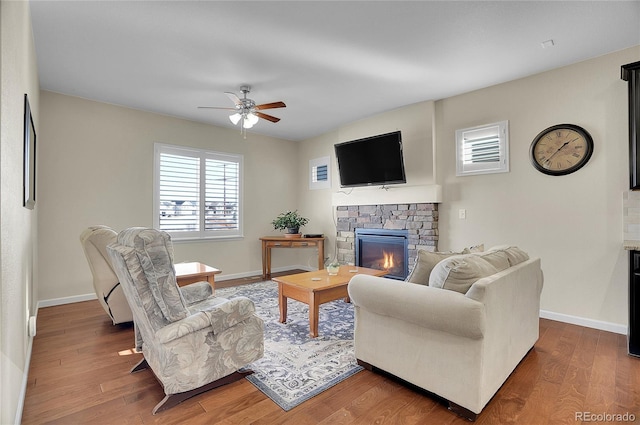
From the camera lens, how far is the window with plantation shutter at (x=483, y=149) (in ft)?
12.4

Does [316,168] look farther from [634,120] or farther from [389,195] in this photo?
[634,120]

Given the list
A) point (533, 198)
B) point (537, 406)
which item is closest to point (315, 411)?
point (537, 406)

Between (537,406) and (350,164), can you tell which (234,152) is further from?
(537,406)

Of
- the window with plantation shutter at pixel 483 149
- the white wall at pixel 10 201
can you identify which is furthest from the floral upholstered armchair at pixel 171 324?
the window with plantation shutter at pixel 483 149

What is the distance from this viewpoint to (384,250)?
16.4ft

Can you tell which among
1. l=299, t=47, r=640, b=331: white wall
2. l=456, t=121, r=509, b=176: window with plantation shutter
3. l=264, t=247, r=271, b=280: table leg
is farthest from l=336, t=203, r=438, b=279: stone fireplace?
l=264, t=247, r=271, b=280: table leg

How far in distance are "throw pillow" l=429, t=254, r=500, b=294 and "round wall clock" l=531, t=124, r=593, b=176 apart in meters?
2.19

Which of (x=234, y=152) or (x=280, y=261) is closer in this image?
(x=234, y=152)

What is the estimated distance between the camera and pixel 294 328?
319cm

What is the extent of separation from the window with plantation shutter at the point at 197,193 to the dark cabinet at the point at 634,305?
5.09 m

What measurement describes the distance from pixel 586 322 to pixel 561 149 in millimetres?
1801

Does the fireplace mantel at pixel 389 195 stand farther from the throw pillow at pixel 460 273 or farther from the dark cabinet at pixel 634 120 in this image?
the throw pillow at pixel 460 273

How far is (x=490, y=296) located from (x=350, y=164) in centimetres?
351

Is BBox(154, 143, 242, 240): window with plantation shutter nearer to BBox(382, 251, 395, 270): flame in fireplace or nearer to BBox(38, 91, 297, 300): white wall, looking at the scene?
BBox(38, 91, 297, 300): white wall
